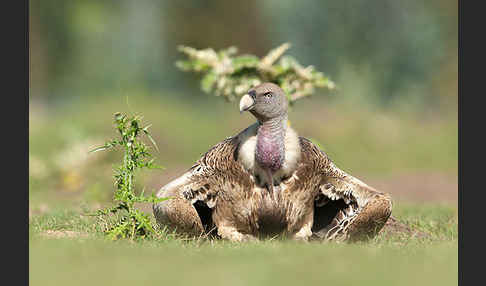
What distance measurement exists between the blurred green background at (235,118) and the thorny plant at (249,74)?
2100 millimetres

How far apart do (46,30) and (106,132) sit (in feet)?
63.1

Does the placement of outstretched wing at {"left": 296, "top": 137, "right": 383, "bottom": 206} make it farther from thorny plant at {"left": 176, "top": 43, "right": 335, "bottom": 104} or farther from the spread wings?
thorny plant at {"left": 176, "top": 43, "right": 335, "bottom": 104}

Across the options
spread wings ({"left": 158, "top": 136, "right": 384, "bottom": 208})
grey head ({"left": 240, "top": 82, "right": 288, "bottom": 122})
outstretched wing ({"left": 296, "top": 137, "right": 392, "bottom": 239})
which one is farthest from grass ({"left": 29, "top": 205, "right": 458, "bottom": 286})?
grey head ({"left": 240, "top": 82, "right": 288, "bottom": 122})

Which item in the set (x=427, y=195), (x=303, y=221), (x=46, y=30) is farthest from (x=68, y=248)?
(x=46, y=30)

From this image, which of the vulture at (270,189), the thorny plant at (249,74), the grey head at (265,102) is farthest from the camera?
the thorny plant at (249,74)

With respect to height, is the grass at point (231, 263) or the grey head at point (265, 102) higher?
the grey head at point (265, 102)

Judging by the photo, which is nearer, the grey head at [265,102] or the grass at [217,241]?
the grass at [217,241]

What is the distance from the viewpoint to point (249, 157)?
7.56m

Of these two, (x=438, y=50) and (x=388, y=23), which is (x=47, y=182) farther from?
(x=438, y=50)

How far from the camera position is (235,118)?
25016 mm

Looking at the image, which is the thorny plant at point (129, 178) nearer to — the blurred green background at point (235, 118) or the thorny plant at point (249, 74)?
the blurred green background at point (235, 118)

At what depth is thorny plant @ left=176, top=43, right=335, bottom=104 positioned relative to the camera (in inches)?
400

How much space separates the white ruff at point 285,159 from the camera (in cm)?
756

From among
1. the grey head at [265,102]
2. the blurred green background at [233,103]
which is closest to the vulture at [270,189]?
the grey head at [265,102]
